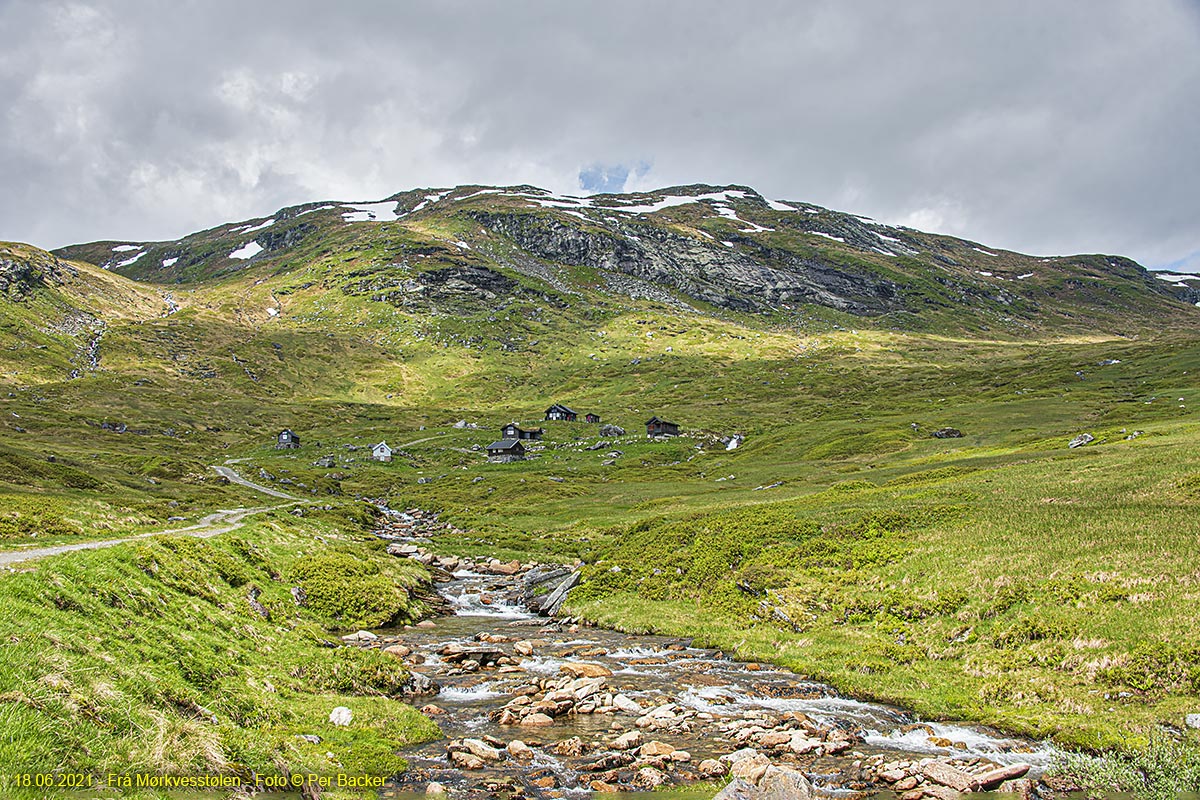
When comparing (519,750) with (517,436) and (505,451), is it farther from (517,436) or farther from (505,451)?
(517,436)

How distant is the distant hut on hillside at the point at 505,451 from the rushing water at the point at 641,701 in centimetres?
10174

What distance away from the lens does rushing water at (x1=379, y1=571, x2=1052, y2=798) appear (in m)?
16.8

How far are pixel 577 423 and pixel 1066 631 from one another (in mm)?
149284

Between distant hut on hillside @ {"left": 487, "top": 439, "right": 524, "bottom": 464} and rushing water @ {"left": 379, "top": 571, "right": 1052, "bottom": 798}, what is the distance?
10174 centimetres

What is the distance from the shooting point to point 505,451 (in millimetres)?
137500

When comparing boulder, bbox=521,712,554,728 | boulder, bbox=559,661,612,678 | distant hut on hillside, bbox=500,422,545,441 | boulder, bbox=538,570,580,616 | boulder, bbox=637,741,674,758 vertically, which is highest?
distant hut on hillside, bbox=500,422,545,441

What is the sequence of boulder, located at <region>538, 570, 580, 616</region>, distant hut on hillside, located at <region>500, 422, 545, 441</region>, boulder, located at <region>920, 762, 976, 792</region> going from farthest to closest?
1. distant hut on hillside, located at <region>500, 422, 545, 441</region>
2. boulder, located at <region>538, 570, 580, 616</region>
3. boulder, located at <region>920, 762, 976, 792</region>

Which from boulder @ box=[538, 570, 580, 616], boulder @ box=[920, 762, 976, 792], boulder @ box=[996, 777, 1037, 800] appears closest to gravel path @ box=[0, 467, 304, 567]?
boulder @ box=[538, 570, 580, 616]

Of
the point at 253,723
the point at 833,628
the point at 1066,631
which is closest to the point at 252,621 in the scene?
the point at 253,723

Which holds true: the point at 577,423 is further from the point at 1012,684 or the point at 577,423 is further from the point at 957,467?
the point at 1012,684

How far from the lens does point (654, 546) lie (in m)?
46.2

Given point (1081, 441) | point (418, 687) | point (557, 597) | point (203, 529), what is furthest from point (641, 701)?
point (1081, 441)

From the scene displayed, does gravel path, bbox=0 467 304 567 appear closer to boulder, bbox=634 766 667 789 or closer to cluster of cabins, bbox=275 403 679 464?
boulder, bbox=634 766 667 789

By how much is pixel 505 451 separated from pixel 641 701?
117705 mm
